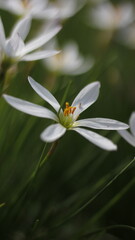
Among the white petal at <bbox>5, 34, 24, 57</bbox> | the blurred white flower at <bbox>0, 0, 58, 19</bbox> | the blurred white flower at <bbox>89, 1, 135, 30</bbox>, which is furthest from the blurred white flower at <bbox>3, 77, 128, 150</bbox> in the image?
the blurred white flower at <bbox>89, 1, 135, 30</bbox>

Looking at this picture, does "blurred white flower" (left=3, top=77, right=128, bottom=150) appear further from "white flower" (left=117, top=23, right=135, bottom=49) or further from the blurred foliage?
"white flower" (left=117, top=23, right=135, bottom=49)

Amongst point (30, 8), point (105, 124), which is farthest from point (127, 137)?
point (30, 8)

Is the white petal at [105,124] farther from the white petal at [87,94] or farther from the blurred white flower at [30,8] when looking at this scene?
the blurred white flower at [30,8]

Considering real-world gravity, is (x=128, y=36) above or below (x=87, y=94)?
below

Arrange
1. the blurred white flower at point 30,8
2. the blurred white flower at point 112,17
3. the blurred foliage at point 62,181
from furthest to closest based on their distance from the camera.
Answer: the blurred white flower at point 112,17 → the blurred white flower at point 30,8 → the blurred foliage at point 62,181

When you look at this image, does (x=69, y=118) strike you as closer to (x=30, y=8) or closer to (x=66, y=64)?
(x=30, y=8)

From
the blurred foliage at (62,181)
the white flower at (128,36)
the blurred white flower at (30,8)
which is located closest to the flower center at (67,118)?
the blurred foliage at (62,181)
